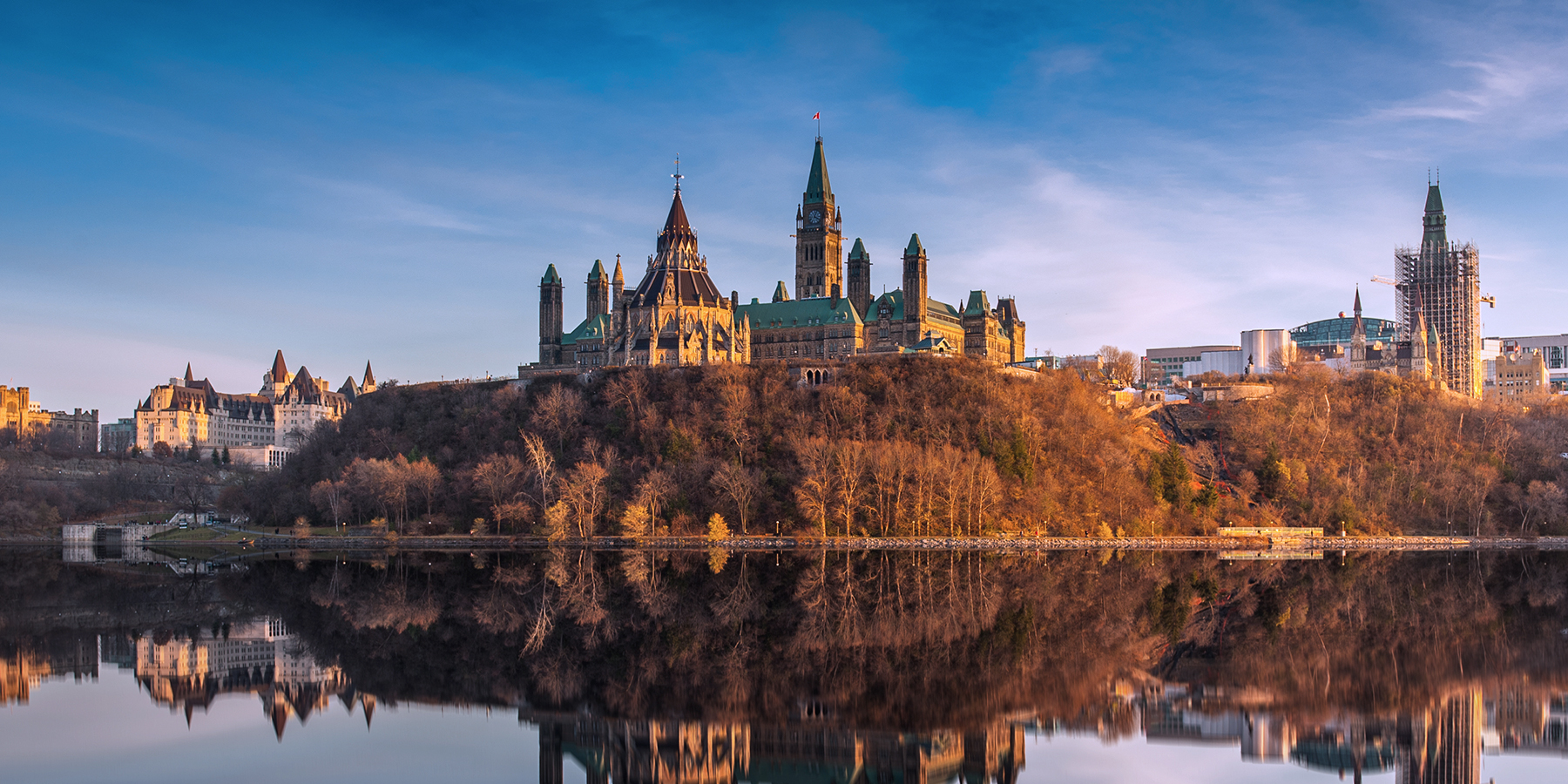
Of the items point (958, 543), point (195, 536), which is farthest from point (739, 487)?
point (195, 536)

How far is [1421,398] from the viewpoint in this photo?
103875 mm

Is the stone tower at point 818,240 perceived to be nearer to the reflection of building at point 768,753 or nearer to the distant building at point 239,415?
the distant building at point 239,415

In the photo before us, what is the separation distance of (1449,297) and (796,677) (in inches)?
5839

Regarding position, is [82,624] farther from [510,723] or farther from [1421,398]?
[1421,398]

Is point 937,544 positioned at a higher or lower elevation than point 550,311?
lower

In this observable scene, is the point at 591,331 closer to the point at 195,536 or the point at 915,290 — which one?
the point at 915,290

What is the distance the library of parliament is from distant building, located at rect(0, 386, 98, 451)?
7880 cm

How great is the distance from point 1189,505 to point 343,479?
58118 millimetres

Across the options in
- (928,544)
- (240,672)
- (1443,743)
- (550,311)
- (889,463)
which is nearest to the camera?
(1443,743)

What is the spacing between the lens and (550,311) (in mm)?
118562

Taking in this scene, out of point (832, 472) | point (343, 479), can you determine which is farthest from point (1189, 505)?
point (343, 479)

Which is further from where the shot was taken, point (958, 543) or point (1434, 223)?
point (1434, 223)

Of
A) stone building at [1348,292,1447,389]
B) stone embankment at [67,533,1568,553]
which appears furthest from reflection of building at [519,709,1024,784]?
stone building at [1348,292,1447,389]

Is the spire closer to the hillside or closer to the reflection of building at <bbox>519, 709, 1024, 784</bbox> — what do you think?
the hillside
